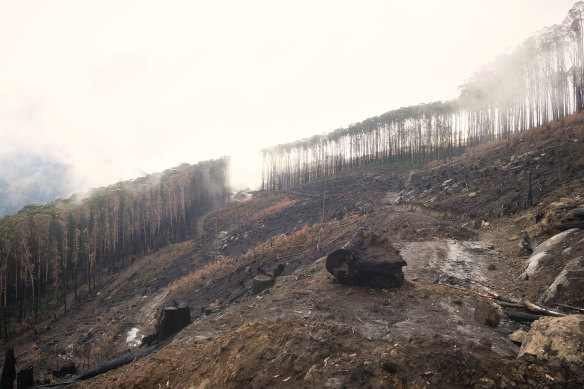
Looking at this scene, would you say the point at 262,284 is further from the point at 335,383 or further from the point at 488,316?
the point at 335,383

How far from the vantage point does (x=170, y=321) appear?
9773mm

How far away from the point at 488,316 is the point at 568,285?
7.48 feet

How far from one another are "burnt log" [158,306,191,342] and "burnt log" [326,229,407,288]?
6.40m

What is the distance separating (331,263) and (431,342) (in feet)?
16.9

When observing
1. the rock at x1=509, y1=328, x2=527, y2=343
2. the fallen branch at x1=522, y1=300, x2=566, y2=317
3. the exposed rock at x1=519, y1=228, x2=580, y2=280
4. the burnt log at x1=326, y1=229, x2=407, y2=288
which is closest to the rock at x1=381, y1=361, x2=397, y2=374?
the rock at x1=509, y1=328, x2=527, y2=343

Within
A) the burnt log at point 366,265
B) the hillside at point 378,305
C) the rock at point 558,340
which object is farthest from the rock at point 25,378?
the rock at point 558,340

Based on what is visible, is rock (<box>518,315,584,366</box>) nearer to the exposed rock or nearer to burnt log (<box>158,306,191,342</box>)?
the exposed rock

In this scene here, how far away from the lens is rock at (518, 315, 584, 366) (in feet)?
11.0

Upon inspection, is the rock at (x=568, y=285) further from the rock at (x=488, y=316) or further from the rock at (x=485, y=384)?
the rock at (x=485, y=384)

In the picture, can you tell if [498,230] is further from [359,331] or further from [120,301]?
[120,301]

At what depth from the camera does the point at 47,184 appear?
16675 cm

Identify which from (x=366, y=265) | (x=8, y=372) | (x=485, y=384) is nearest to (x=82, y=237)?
(x=8, y=372)

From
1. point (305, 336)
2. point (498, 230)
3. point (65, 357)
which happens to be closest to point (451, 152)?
point (498, 230)

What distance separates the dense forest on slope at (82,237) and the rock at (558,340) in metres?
41.2
